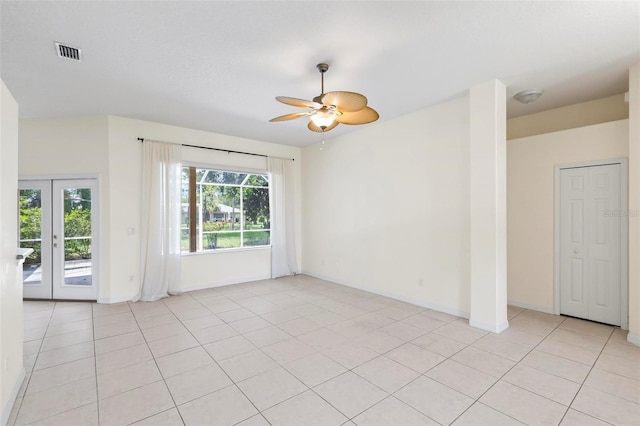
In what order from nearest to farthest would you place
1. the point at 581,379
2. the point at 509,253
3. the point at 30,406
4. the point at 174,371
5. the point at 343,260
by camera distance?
the point at 30,406 → the point at 581,379 → the point at 174,371 → the point at 509,253 → the point at 343,260

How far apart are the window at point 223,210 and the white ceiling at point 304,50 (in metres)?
1.77

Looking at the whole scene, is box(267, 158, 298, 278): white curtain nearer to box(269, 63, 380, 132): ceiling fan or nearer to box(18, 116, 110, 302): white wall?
box(18, 116, 110, 302): white wall

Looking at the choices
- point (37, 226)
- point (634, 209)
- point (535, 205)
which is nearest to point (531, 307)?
point (535, 205)

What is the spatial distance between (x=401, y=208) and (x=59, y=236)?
5544mm

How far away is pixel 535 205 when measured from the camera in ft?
14.1

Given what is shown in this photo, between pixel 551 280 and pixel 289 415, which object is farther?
pixel 551 280

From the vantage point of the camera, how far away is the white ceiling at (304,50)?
226cm

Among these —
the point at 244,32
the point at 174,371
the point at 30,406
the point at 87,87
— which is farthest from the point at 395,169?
the point at 30,406

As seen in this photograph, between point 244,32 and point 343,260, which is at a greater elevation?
point 244,32

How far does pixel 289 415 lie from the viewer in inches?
82.0

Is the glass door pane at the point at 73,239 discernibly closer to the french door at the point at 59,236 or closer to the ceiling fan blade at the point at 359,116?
the french door at the point at 59,236

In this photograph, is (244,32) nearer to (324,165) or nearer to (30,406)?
(30,406)

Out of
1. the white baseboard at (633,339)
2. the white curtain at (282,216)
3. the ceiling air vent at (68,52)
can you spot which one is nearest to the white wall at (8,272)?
the ceiling air vent at (68,52)

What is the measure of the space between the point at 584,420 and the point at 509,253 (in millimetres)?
2891
